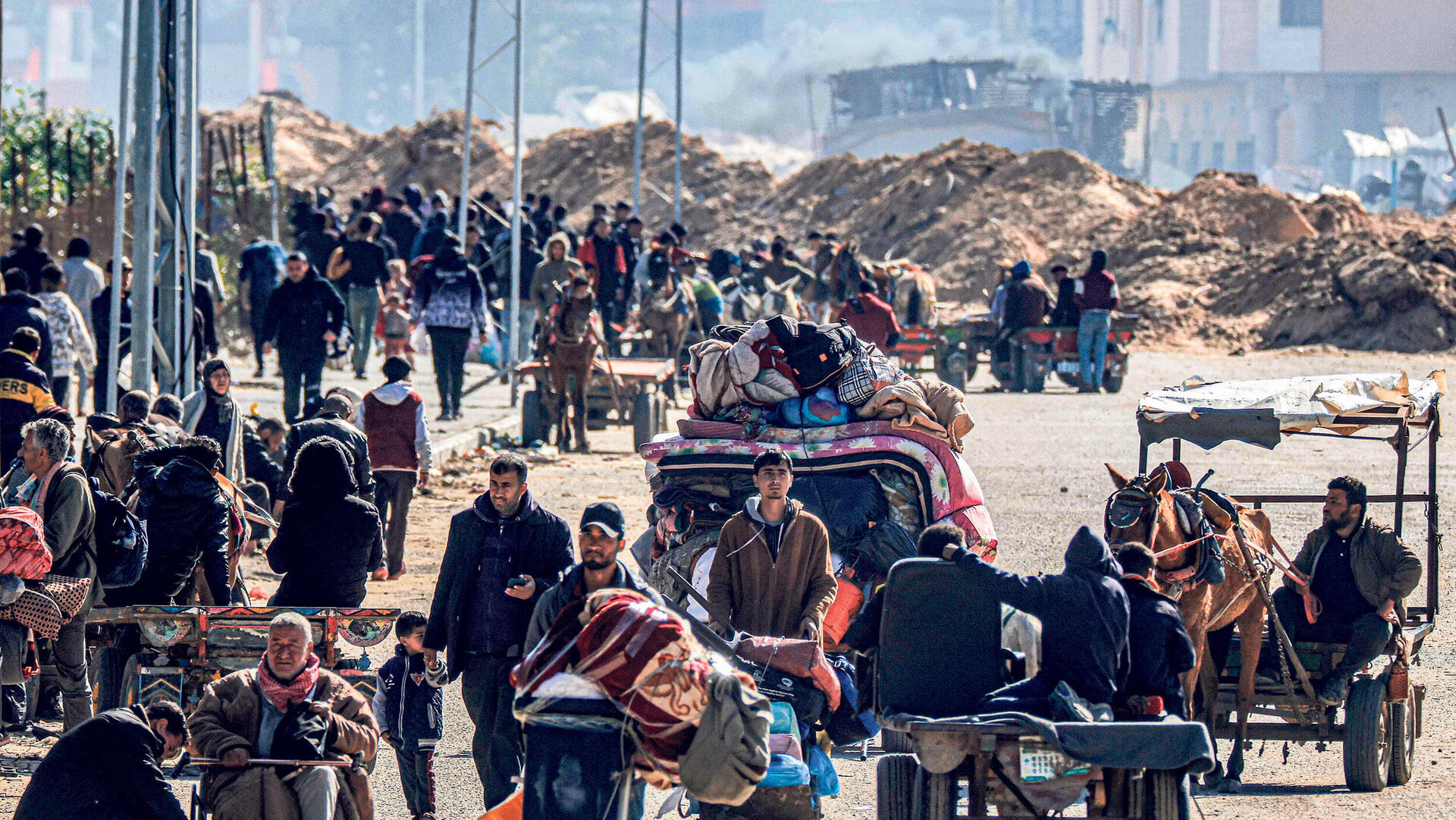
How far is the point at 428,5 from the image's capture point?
177875 millimetres

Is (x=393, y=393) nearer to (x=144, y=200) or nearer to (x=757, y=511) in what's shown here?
(x=144, y=200)

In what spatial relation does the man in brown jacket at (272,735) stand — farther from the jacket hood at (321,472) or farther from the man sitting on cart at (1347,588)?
the man sitting on cart at (1347,588)

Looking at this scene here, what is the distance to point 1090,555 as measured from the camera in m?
6.55

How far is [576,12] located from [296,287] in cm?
16257

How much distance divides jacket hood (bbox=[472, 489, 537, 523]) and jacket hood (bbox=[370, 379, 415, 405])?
15.6ft

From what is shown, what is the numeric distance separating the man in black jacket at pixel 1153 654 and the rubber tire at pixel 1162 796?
0.78ft

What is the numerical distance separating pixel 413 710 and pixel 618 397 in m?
11.8

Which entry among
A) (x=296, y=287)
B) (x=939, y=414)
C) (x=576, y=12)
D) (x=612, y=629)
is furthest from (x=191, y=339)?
(x=576, y=12)

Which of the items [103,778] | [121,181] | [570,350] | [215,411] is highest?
[121,181]

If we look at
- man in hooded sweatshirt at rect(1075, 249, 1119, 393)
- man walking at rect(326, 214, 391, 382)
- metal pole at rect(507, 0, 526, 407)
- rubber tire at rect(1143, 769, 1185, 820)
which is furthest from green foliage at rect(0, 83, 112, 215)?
rubber tire at rect(1143, 769, 1185, 820)

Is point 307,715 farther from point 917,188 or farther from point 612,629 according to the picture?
point 917,188

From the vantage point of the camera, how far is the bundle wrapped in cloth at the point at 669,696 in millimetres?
5293

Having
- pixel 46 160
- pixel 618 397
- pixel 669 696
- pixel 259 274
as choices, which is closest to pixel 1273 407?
pixel 669 696

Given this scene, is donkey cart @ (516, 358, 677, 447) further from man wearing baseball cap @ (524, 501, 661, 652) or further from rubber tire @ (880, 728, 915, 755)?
man wearing baseball cap @ (524, 501, 661, 652)
